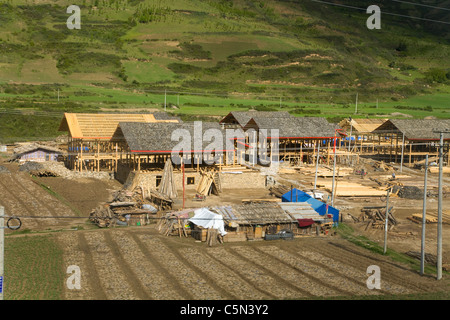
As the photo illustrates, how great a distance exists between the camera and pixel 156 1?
180 meters

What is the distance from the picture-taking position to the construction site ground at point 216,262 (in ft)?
73.5

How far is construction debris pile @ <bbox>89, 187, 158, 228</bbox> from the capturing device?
106 ft

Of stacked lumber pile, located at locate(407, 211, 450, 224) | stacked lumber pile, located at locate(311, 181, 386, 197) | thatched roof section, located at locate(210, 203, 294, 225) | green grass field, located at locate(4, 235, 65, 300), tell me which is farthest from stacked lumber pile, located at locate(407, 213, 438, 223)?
green grass field, located at locate(4, 235, 65, 300)

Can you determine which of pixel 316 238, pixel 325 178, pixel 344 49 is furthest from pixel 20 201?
pixel 344 49

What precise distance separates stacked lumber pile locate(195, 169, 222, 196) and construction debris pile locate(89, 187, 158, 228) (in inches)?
267

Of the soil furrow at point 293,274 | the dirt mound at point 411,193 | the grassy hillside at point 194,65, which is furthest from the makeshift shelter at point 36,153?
the soil furrow at point 293,274

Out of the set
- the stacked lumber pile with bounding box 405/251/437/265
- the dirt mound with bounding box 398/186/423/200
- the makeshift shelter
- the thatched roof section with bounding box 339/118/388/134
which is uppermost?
the thatched roof section with bounding box 339/118/388/134

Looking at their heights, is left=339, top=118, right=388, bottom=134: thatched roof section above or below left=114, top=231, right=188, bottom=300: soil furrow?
above

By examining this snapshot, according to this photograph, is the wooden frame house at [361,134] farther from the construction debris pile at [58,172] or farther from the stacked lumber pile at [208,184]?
the construction debris pile at [58,172]

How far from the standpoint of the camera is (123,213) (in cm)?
3266

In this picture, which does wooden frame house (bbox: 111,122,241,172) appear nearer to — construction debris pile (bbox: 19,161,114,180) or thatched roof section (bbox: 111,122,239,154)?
thatched roof section (bbox: 111,122,239,154)

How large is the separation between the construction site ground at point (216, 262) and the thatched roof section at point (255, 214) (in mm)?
1143

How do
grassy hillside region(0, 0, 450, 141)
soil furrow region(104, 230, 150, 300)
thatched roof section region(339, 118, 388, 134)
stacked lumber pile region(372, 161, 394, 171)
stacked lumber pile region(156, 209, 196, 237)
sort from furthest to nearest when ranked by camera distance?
1. grassy hillside region(0, 0, 450, 141)
2. thatched roof section region(339, 118, 388, 134)
3. stacked lumber pile region(372, 161, 394, 171)
4. stacked lumber pile region(156, 209, 196, 237)
5. soil furrow region(104, 230, 150, 300)

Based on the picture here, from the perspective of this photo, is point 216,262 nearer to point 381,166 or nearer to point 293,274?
point 293,274
